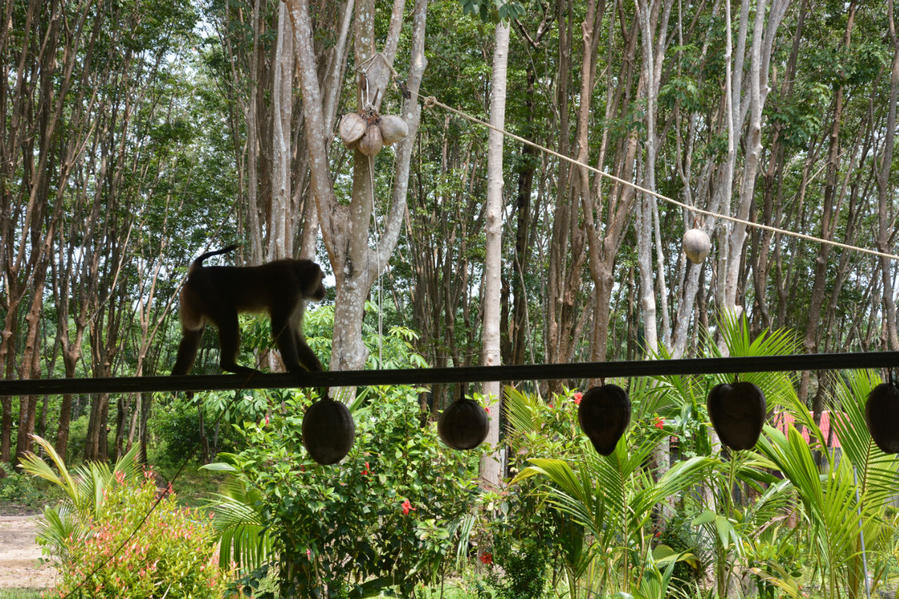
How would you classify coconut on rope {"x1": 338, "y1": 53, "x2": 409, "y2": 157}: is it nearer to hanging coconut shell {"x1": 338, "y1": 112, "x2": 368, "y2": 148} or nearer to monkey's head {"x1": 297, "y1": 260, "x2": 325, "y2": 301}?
hanging coconut shell {"x1": 338, "y1": 112, "x2": 368, "y2": 148}

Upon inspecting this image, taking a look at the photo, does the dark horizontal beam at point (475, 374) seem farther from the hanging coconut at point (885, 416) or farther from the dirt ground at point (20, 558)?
the dirt ground at point (20, 558)

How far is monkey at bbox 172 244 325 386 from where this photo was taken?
1831 mm

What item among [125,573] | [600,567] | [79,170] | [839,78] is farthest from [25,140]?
[839,78]

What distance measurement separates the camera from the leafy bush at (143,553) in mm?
4586

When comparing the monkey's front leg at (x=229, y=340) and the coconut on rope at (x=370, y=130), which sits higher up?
the coconut on rope at (x=370, y=130)

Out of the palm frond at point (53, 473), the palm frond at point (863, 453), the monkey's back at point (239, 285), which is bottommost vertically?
the palm frond at point (53, 473)

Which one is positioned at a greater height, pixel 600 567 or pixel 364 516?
pixel 364 516

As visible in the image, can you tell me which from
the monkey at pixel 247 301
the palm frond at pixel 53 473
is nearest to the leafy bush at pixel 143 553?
the palm frond at pixel 53 473

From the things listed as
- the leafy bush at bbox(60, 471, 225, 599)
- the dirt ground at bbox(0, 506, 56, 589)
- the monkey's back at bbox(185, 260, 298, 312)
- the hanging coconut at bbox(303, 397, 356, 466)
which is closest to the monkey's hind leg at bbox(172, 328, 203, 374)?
the monkey's back at bbox(185, 260, 298, 312)

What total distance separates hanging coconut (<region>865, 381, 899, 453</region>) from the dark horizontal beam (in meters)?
0.06

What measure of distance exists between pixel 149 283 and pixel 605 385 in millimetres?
14702

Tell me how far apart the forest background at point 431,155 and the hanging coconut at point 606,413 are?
2.92 meters

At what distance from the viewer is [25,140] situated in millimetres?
9805

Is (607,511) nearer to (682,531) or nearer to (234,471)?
(682,531)
